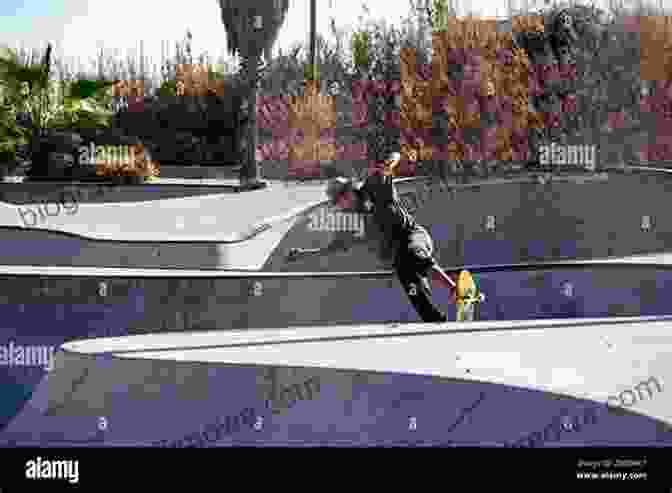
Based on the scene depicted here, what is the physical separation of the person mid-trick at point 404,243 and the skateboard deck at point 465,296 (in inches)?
2.3

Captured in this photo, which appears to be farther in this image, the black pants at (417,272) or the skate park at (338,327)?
the black pants at (417,272)

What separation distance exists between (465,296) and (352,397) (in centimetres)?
318

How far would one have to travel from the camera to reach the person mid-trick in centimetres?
1126

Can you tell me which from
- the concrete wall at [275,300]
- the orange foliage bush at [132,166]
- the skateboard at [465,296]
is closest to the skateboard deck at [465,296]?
the skateboard at [465,296]

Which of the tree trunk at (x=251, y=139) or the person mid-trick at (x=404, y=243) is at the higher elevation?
the tree trunk at (x=251, y=139)

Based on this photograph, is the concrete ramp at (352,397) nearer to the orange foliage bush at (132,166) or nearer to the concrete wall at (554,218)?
the concrete wall at (554,218)

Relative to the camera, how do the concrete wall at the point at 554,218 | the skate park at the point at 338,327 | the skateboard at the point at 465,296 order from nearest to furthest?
the skate park at the point at 338,327, the skateboard at the point at 465,296, the concrete wall at the point at 554,218

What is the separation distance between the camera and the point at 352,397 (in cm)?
823

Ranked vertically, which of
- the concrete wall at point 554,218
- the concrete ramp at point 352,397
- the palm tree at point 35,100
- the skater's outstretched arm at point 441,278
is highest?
the palm tree at point 35,100

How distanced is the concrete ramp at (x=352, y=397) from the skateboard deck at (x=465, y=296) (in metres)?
1.87

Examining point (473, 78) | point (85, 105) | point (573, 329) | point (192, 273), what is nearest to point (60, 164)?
point (85, 105)

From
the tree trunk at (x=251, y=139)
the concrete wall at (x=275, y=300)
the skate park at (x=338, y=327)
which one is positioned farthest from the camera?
the tree trunk at (x=251, y=139)

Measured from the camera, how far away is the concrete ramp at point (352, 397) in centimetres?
801

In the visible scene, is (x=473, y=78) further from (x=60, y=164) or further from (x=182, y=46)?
(x=60, y=164)
